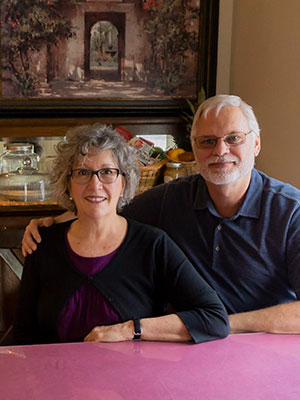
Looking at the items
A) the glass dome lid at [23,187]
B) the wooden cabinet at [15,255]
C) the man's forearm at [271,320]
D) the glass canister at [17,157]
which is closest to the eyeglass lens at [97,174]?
the man's forearm at [271,320]

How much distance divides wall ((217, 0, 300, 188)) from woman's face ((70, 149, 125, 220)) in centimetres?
100

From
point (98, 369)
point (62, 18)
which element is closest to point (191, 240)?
point (98, 369)

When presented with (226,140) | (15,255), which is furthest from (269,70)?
(15,255)

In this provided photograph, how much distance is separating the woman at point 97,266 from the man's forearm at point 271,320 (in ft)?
0.38

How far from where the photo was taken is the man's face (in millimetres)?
1744

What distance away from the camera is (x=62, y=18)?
2928 mm

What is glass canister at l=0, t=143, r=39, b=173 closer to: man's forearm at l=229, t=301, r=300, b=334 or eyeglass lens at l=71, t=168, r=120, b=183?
eyeglass lens at l=71, t=168, r=120, b=183

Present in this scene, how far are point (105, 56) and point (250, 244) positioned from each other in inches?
64.2

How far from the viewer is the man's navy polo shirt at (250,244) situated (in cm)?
172

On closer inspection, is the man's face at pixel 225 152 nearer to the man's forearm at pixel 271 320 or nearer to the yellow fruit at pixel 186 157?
the man's forearm at pixel 271 320

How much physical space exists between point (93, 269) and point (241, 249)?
48cm

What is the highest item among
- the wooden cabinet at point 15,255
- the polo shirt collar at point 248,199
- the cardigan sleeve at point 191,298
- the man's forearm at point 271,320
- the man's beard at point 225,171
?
the man's beard at point 225,171

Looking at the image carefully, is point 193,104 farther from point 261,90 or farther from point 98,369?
point 98,369

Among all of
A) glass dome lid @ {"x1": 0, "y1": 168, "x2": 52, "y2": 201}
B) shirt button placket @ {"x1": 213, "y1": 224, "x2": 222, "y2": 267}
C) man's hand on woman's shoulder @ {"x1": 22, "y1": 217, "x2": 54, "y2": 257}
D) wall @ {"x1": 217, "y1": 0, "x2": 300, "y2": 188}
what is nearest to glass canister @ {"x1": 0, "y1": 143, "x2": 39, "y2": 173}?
glass dome lid @ {"x1": 0, "y1": 168, "x2": 52, "y2": 201}
